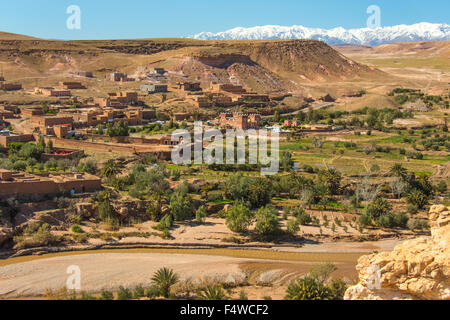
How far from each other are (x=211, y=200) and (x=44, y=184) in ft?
25.1

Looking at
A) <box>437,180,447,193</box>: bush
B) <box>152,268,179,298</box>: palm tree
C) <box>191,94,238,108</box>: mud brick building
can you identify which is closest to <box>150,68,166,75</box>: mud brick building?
<box>191,94,238,108</box>: mud brick building

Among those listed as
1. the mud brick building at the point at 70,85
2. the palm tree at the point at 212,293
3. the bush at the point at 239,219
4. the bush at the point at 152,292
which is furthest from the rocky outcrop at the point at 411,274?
the mud brick building at the point at 70,85

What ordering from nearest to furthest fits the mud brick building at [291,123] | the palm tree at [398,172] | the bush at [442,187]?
the bush at [442,187] → the palm tree at [398,172] → the mud brick building at [291,123]

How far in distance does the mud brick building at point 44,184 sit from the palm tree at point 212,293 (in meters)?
9.69

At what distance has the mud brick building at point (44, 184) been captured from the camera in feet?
64.1

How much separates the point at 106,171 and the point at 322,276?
532 inches

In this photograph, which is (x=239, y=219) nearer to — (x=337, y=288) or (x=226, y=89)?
(x=337, y=288)

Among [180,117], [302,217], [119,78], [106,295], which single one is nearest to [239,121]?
→ [180,117]

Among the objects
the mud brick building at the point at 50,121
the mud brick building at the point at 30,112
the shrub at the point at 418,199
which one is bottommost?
the shrub at the point at 418,199

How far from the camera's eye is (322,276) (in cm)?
1459

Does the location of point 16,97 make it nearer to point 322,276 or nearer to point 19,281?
point 19,281

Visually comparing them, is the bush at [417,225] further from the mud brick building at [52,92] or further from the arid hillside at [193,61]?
the arid hillside at [193,61]

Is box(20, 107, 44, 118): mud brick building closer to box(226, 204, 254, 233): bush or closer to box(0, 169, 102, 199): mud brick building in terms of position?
box(0, 169, 102, 199): mud brick building
